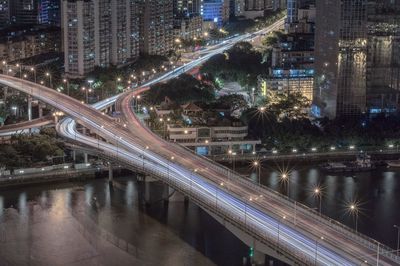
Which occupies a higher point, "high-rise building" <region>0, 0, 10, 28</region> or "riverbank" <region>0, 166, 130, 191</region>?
"high-rise building" <region>0, 0, 10, 28</region>

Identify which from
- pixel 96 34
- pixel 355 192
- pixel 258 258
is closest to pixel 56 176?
pixel 355 192

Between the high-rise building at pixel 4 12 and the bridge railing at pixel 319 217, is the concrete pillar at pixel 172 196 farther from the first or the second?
the high-rise building at pixel 4 12

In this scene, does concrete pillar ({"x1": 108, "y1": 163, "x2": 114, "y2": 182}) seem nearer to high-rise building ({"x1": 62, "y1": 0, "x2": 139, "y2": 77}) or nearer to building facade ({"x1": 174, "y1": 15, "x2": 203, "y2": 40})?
high-rise building ({"x1": 62, "y1": 0, "x2": 139, "y2": 77})

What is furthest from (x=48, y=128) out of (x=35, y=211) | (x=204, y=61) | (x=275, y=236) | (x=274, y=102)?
(x=204, y=61)

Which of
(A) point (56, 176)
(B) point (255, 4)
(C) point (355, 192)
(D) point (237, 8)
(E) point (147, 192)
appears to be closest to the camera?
(E) point (147, 192)

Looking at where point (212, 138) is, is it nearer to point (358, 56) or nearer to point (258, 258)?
point (358, 56)

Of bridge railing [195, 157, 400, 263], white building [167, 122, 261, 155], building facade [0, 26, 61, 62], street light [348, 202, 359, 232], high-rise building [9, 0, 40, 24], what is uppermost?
high-rise building [9, 0, 40, 24]

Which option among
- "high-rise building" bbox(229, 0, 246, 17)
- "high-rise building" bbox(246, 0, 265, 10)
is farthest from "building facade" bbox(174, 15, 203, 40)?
"high-rise building" bbox(246, 0, 265, 10)
